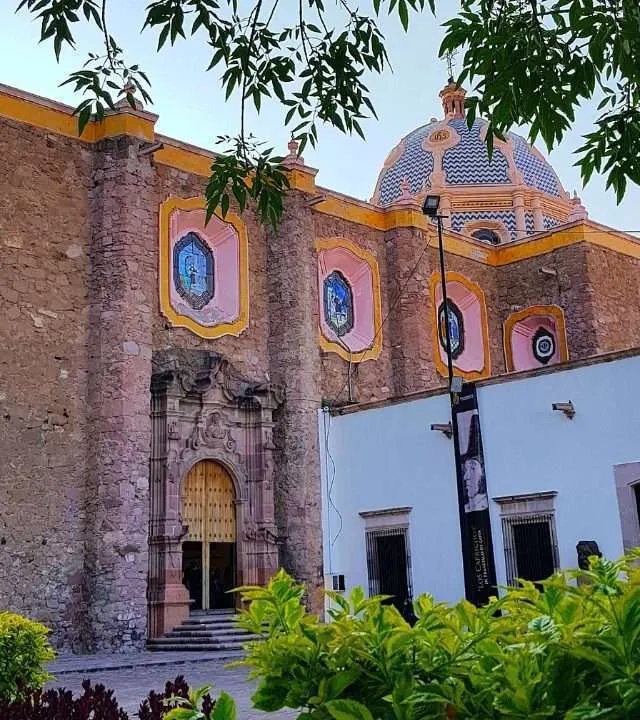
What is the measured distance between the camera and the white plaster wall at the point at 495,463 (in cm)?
1209

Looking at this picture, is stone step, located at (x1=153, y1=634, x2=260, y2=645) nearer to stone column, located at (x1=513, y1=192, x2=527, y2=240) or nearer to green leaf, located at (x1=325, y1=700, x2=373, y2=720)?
green leaf, located at (x1=325, y1=700, x2=373, y2=720)

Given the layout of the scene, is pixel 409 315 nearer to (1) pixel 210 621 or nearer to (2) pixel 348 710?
(1) pixel 210 621

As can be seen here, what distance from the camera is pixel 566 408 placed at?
40.7ft

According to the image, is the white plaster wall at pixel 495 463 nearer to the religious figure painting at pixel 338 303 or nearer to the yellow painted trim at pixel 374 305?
the yellow painted trim at pixel 374 305

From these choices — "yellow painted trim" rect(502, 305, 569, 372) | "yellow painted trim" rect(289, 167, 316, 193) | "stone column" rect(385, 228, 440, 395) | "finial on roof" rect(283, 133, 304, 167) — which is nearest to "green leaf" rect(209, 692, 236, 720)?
"yellow painted trim" rect(289, 167, 316, 193)

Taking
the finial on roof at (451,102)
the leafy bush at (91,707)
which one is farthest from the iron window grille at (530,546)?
the finial on roof at (451,102)

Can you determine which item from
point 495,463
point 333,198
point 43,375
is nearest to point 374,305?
point 333,198

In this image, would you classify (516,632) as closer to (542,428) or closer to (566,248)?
(542,428)

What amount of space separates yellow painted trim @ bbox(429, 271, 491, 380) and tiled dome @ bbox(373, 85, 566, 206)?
22.1ft

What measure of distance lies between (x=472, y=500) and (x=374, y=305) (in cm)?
645

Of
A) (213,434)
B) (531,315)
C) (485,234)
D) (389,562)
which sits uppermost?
(485,234)

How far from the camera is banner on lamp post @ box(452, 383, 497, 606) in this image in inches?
506

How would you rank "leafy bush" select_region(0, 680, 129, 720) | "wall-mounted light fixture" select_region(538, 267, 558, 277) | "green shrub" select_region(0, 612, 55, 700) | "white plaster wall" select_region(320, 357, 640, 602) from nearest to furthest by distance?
"leafy bush" select_region(0, 680, 129, 720) → "green shrub" select_region(0, 612, 55, 700) → "white plaster wall" select_region(320, 357, 640, 602) → "wall-mounted light fixture" select_region(538, 267, 558, 277)

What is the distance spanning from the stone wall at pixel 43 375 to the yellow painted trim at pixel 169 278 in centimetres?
140
